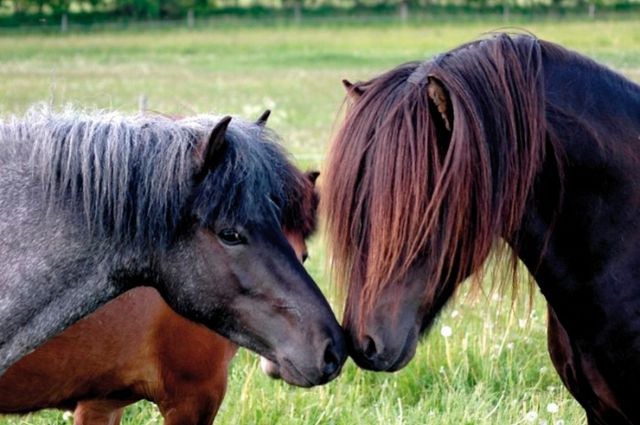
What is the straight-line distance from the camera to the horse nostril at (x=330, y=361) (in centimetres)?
330

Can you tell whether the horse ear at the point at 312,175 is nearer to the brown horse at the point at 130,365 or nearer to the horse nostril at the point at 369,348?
the brown horse at the point at 130,365

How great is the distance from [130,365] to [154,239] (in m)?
1.32

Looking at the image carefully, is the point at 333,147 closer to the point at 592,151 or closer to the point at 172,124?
the point at 172,124

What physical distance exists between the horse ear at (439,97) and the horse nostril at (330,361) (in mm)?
783

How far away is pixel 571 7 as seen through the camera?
135 feet

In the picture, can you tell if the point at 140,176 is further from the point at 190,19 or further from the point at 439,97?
the point at 190,19

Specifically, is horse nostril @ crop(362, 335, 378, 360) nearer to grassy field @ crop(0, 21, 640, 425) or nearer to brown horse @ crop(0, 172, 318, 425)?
grassy field @ crop(0, 21, 640, 425)

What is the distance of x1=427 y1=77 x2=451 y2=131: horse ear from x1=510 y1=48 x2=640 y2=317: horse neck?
378mm

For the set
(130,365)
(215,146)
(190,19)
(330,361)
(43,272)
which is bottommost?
(190,19)

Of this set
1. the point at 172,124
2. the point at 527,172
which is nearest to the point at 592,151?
the point at 527,172

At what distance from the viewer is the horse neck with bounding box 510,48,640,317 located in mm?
3340

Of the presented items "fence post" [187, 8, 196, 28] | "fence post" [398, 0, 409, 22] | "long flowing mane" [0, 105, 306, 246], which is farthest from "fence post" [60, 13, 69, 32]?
"long flowing mane" [0, 105, 306, 246]

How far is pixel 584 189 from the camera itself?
11.1 ft

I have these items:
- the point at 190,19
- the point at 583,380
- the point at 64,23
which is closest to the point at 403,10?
the point at 190,19
